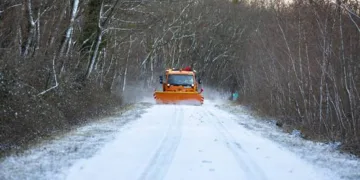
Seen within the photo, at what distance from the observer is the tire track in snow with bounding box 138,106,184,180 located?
7.90 metres

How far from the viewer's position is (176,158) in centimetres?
955

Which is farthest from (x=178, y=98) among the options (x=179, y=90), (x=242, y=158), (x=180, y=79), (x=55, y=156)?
(x=55, y=156)

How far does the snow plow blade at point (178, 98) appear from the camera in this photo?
3045 cm

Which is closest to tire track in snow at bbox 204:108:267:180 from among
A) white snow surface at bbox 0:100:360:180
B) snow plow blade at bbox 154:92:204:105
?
white snow surface at bbox 0:100:360:180

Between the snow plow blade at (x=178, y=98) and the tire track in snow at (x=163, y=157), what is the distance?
51.3ft

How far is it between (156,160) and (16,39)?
6.69 m

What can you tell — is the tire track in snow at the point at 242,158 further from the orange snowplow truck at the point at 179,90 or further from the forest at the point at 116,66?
the orange snowplow truck at the point at 179,90

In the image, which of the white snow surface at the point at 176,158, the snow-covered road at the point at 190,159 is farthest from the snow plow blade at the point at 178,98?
the snow-covered road at the point at 190,159

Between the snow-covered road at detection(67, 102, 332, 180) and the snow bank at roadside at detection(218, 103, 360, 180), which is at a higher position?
the snow-covered road at detection(67, 102, 332, 180)

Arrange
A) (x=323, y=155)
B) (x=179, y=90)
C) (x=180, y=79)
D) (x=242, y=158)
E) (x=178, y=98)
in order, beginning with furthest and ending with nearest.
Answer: (x=180, y=79) < (x=179, y=90) < (x=178, y=98) < (x=323, y=155) < (x=242, y=158)

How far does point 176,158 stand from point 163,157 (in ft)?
0.79

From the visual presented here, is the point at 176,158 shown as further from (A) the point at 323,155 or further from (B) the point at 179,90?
(B) the point at 179,90

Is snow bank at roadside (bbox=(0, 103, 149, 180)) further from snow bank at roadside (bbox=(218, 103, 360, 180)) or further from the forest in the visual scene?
snow bank at roadside (bbox=(218, 103, 360, 180))

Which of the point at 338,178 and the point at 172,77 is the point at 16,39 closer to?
the point at 338,178
